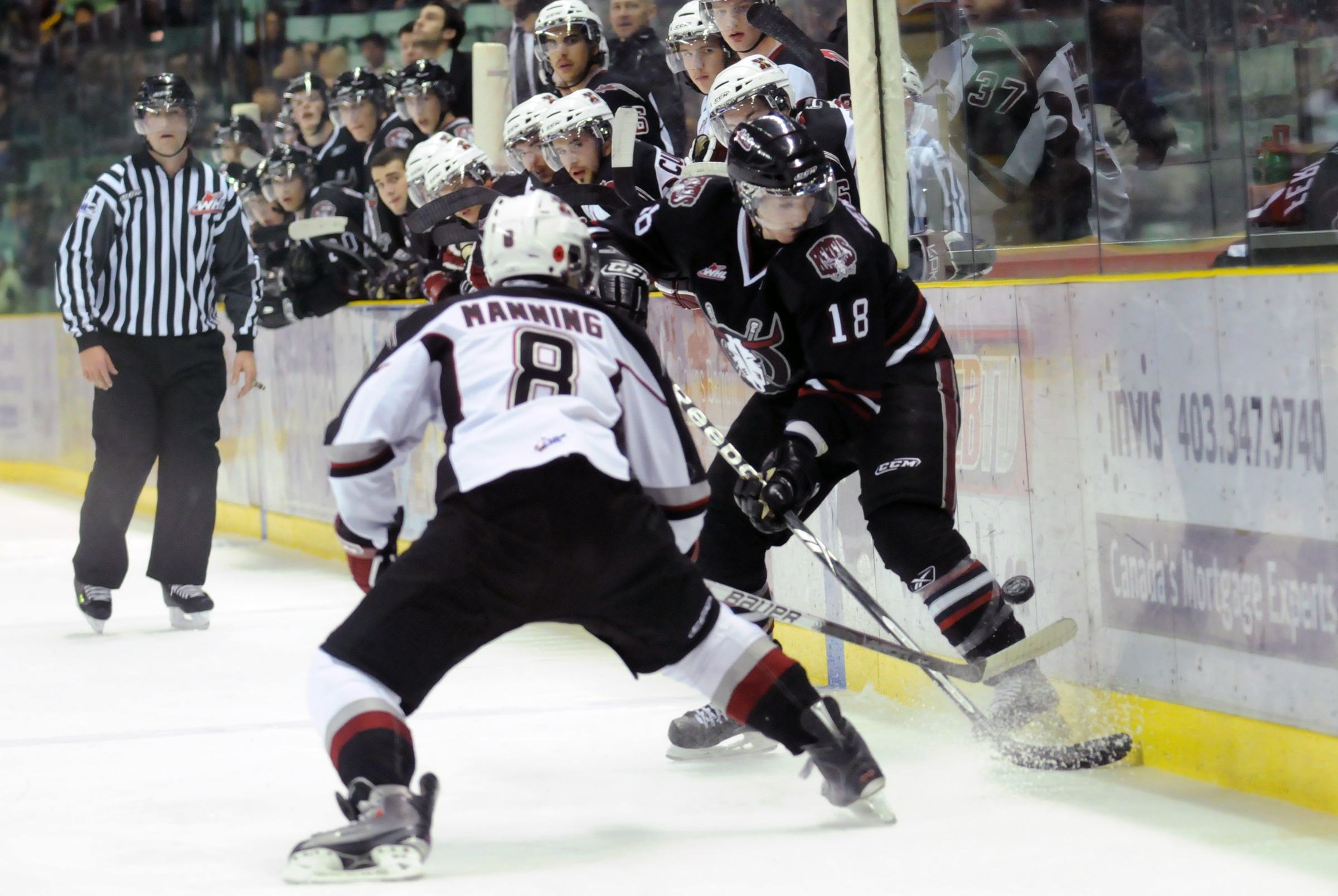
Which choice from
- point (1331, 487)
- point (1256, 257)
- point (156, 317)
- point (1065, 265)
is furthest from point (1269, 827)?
point (156, 317)

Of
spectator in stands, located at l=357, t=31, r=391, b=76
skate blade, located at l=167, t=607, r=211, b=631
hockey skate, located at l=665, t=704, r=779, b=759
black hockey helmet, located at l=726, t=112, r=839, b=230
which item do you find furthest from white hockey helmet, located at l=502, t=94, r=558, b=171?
spectator in stands, located at l=357, t=31, r=391, b=76

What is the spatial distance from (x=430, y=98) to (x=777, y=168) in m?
3.61

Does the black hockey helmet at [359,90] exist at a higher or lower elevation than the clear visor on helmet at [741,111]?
higher

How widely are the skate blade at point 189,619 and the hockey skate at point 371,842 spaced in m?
3.20

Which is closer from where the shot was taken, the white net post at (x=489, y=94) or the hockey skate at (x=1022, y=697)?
the hockey skate at (x=1022, y=697)

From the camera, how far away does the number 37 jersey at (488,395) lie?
308 centimetres

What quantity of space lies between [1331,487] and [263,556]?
554cm

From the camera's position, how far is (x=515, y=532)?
3059mm

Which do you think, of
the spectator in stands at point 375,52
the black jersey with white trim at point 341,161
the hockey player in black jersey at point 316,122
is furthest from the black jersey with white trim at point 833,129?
the spectator in stands at point 375,52

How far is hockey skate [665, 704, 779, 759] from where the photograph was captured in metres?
4.04

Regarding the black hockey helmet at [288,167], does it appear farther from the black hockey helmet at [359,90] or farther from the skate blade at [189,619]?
the skate blade at [189,619]

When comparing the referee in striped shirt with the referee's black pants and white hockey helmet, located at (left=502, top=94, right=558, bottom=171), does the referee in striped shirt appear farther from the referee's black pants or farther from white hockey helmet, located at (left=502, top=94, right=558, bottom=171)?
white hockey helmet, located at (left=502, top=94, right=558, bottom=171)

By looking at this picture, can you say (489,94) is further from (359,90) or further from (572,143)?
(572,143)

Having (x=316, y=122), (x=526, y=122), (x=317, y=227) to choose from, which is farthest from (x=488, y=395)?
(x=316, y=122)
